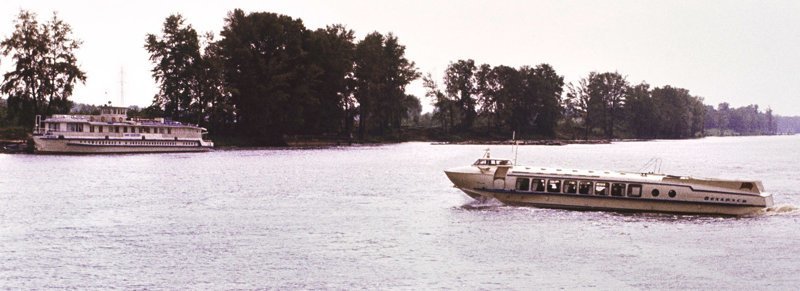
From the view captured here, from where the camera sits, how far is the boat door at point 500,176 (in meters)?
64.2

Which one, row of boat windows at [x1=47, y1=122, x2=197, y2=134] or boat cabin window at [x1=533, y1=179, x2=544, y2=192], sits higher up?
row of boat windows at [x1=47, y1=122, x2=197, y2=134]

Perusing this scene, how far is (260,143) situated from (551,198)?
123m

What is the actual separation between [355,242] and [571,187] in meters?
23.3

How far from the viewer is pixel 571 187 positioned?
203 feet

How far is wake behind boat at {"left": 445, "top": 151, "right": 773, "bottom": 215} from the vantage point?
5850cm

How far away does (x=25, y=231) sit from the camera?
48.5 m

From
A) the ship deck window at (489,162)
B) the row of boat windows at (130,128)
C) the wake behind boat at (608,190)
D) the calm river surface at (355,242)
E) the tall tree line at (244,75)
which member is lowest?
the calm river surface at (355,242)

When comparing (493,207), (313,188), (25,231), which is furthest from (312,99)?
(25,231)

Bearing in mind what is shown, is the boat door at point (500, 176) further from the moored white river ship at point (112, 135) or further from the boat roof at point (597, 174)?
the moored white river ship at point (112, 135)

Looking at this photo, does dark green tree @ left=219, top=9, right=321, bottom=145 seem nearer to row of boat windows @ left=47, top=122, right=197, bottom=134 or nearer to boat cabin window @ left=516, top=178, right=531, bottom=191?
row of boat windows @ left=47, top=122, right=197, bottom=134

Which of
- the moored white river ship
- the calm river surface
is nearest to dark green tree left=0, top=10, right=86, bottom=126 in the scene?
the moored white river ship

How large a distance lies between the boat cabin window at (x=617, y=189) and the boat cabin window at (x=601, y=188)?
0.55 m

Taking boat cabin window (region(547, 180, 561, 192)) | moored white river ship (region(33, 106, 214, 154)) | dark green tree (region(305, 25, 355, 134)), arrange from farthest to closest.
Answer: dark green tree (region(305, 25, 355, 134)), moored white river ship (region(33, 106, 214, 154)), boat cabin window (region(547, 180, 561, 192))

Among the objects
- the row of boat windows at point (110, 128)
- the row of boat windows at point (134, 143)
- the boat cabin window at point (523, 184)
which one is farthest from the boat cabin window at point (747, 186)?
the row of boat windows at point (110, 128)
